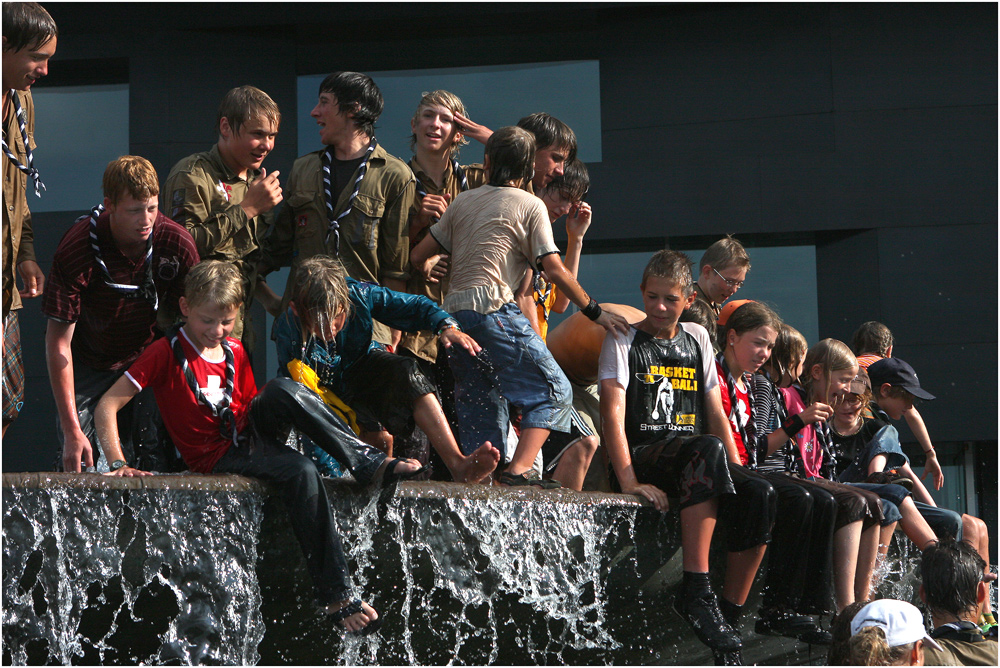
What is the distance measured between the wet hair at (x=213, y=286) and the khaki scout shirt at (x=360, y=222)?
3.14 ft

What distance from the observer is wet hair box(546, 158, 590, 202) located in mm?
5621

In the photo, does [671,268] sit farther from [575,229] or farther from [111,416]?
[111,416]

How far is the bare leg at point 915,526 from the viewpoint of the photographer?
576cm

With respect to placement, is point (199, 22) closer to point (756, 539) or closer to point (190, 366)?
point (190, 366)

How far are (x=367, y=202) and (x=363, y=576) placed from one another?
6.55 feet

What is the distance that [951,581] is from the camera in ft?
14.6

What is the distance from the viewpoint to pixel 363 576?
154 inches

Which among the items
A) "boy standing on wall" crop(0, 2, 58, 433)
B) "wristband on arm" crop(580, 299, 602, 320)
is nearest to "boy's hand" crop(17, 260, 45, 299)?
"boy standing on wall" crop(0, 2, 58, 433)

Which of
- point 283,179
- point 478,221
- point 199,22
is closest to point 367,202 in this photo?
point 478,221

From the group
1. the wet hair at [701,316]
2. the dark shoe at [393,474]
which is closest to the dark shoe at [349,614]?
the dark shoe at [393,474]

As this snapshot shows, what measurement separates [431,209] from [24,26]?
2.00 meters

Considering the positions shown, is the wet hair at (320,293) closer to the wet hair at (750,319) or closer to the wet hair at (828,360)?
the wet hair at (750,319)

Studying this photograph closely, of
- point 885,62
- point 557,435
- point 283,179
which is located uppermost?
point 885,62

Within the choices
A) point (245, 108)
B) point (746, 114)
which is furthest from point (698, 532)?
→ point (746, 114)
